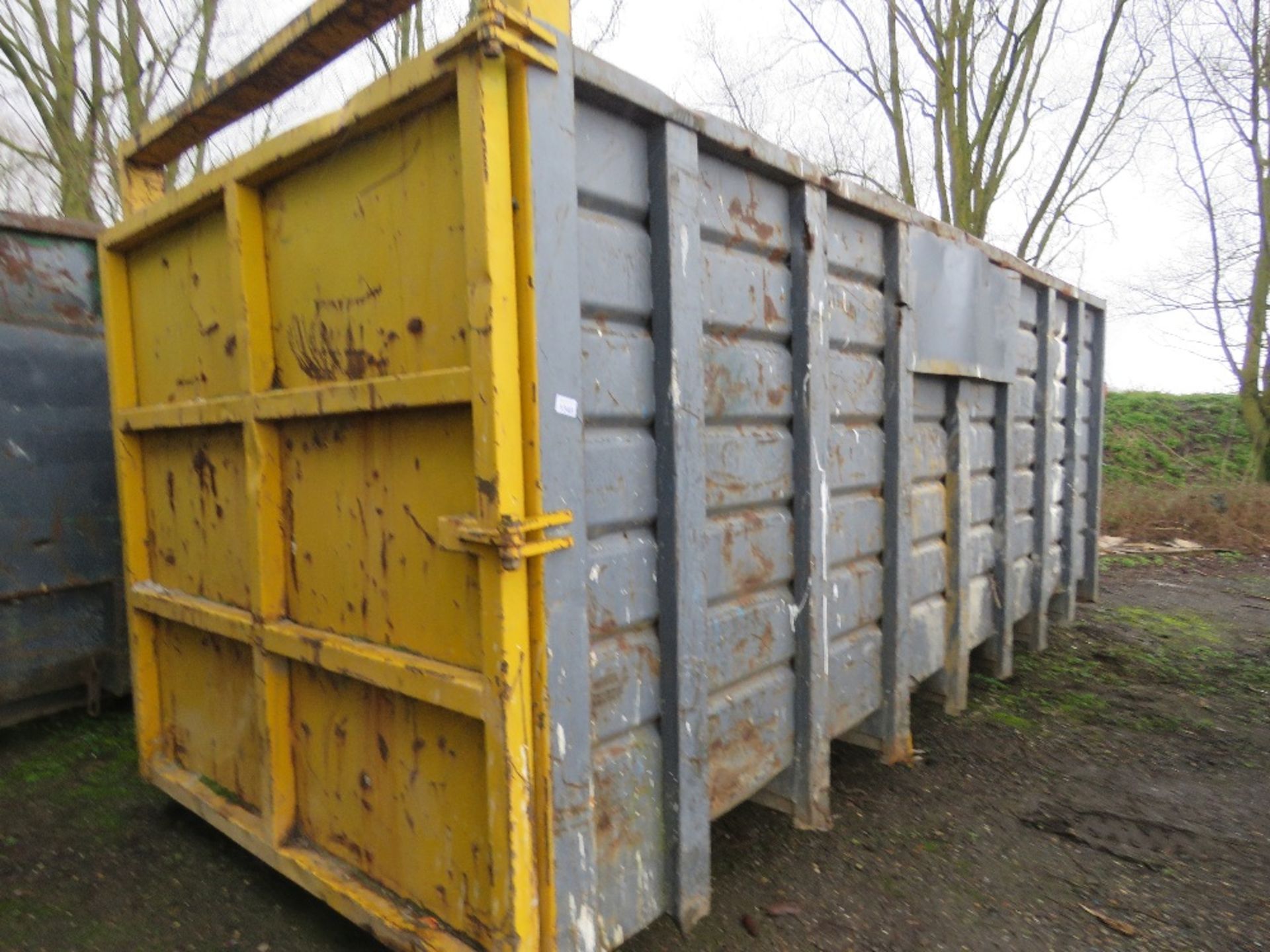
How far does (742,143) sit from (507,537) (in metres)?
1.39

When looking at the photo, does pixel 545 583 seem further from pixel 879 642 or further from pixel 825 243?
pixel 879 642

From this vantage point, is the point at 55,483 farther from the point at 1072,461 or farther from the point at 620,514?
the point at 1072,461

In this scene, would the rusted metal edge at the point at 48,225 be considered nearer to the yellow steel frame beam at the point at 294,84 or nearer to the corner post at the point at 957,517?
the yellow steel frame beam at the point at 294,84

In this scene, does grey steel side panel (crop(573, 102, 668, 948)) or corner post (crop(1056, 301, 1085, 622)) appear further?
corner post (crop(1056, 301, 1085, 622))

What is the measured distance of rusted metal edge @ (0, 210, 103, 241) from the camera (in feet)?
10.8

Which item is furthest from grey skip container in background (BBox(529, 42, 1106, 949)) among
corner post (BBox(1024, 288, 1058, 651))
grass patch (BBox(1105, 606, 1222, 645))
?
grass patch (BBox(1105, 606, 1222, 645))

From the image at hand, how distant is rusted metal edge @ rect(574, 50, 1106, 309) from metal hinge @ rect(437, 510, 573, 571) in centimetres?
101

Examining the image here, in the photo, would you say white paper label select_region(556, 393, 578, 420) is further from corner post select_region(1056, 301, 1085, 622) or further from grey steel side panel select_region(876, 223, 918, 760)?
corner post select_region(1056, 301, 1085, 622)

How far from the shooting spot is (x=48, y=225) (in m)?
3.38

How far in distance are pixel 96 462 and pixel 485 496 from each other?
291 cm

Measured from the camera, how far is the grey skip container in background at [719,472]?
1.72m

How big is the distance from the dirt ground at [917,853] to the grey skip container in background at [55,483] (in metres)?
0.30

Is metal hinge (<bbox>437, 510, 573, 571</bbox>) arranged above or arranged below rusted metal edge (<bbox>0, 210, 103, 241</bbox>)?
below

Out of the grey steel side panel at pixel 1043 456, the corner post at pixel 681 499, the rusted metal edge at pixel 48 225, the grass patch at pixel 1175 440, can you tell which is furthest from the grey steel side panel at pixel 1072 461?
the grass patch at pixel 1175 440
